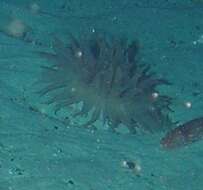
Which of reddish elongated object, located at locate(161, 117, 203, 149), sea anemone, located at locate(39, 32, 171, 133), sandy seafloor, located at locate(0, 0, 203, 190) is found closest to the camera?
sandy seafloor, located at locate(0, 0, 203, 190)

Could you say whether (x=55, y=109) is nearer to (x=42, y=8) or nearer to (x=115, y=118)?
(x=115, y=118)

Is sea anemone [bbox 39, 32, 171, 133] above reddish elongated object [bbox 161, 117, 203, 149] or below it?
above

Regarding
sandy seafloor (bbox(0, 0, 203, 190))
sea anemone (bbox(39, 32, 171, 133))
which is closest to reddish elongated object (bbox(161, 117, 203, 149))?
sandy seafloor (bbox(0, 0, 203, 190))

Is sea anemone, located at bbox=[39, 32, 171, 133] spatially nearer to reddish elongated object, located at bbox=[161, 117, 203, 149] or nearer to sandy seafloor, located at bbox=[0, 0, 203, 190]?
sandy seafloor, located at bbox=[0, 0, 203, 190]

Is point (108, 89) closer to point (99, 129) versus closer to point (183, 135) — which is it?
point (99, 129)

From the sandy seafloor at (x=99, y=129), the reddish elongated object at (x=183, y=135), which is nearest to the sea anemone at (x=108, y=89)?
the sandy seafloor at (x=99, y=129)

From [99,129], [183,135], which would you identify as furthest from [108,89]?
[183,135]

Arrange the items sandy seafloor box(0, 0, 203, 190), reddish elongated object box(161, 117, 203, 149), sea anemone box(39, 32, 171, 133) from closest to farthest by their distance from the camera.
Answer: sandy seafloor box(0, 0, 203, 190)
reddish elongated object box(161, 117, 203, 149)
sea anemone box(39, 32, 171, 133)
